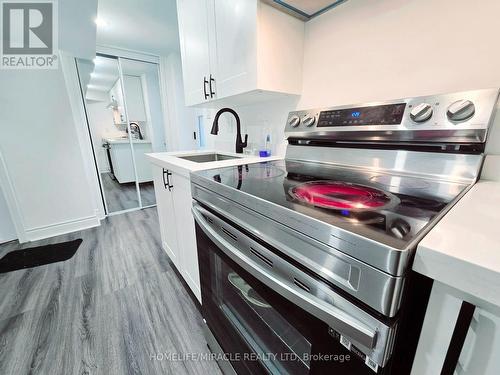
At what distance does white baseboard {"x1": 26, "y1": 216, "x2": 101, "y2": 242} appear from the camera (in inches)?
89.2

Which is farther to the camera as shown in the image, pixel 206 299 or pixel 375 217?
pixel 206 299

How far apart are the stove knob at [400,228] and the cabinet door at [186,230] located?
0.86m

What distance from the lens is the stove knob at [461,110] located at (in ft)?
2.08

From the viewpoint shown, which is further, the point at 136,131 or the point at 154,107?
the point at 136,131

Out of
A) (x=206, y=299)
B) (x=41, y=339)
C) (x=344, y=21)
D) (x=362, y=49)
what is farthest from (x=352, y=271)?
(x=41, y=339)

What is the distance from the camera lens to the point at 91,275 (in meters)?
1.69

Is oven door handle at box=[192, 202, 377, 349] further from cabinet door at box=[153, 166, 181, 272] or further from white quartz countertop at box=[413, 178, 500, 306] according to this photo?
cabinet door at box=[153, 166, 181, 272]

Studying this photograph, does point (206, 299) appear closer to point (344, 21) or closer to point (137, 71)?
point (344, 21)

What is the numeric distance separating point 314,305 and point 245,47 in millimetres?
1148

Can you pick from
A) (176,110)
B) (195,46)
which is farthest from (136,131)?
(195,46)

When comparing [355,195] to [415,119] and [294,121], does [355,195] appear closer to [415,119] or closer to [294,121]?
[415,119]

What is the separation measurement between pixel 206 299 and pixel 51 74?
274 cm

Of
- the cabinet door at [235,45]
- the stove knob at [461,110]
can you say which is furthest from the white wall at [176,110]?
the stove knob at [461,110]

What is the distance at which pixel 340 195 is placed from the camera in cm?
60
